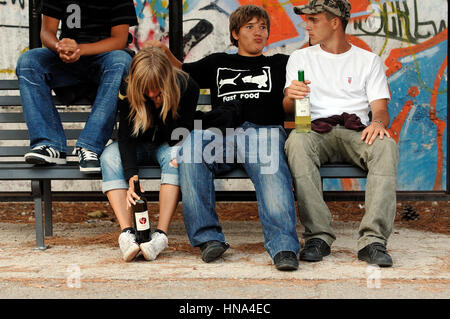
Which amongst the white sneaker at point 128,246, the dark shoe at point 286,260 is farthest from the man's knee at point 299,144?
the white sneaker at point 128,246

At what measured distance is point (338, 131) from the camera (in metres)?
3.81

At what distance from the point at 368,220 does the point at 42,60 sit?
2263mm

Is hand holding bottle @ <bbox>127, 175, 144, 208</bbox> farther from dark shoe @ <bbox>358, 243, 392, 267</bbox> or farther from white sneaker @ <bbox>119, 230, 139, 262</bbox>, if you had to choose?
dark shoe @ <bbox>358, 243, 392, 267</bbox>

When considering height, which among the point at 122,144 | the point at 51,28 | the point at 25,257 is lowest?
the point at 25,257

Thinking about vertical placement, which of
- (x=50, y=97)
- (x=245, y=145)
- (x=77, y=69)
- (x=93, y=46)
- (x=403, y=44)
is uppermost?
(x=403, y=44)

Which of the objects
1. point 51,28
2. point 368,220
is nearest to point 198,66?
point 51,28

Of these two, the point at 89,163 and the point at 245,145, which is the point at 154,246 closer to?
the point at 89,163

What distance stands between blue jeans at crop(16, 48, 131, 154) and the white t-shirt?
1.10 m

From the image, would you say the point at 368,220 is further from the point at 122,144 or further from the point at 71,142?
the point at 71,142

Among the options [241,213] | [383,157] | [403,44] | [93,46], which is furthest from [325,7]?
[241,213]

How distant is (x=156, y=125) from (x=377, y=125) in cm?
129

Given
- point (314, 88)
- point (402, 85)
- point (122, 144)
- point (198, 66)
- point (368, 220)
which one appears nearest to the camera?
point (368, 220)

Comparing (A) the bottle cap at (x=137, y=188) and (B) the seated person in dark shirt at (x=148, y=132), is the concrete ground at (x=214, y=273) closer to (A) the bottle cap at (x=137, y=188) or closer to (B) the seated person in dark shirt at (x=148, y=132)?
(B) the seated person in dark shirt at (x=148, y=132)

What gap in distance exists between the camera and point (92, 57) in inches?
163
